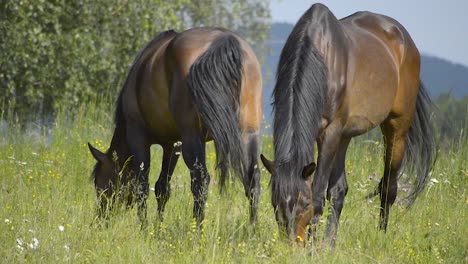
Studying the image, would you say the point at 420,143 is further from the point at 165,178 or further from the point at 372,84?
the point at 165,178

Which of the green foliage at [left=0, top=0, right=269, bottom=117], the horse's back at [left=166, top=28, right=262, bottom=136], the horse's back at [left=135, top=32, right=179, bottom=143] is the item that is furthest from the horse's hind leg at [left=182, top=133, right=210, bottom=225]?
the green foliage at [left=0, top=0, right=269, bottom=117]

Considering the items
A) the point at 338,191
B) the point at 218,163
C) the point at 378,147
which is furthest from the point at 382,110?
the point at 378,147

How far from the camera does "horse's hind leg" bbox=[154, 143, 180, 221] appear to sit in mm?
7144

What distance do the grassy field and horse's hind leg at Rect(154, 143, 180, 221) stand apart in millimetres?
95

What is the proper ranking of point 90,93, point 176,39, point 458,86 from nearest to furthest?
point 176,39, point 90,93, point 458,86

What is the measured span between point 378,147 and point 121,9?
11384mm

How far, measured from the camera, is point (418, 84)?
7.88m

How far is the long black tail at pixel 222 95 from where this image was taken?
618cm

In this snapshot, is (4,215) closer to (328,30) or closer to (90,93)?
(328,30)

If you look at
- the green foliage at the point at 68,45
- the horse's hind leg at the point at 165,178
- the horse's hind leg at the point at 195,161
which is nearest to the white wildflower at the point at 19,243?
the horse's hind leg at the point at 195,161

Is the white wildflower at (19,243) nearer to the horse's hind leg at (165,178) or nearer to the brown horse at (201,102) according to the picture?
the brown horse at (201,102)

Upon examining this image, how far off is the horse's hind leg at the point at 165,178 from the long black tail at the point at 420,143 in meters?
2.20

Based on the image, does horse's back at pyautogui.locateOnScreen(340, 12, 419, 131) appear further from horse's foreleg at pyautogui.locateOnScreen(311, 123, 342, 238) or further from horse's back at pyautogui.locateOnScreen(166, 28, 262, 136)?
horse's back at pyautogui.locateOnScreen(166, 28, 262, 136)

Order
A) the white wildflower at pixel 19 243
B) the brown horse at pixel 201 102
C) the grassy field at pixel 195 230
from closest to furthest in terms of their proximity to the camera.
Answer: the white wildflower at pixel 19 243
the grassy field at pixel 195 230
the brown horse at pixel 201 102
